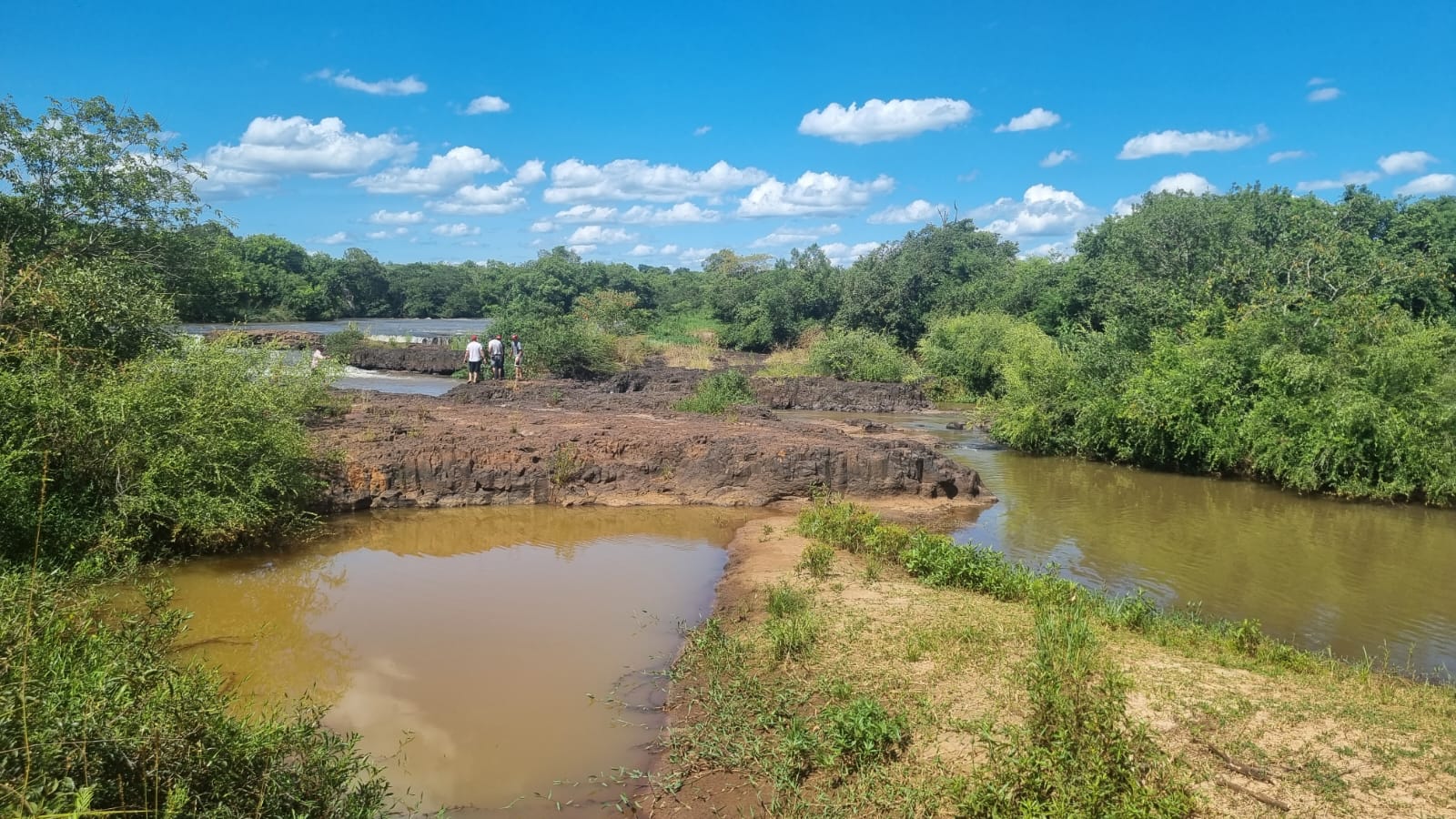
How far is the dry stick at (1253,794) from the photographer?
15.9 feet

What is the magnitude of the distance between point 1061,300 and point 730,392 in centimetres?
1810

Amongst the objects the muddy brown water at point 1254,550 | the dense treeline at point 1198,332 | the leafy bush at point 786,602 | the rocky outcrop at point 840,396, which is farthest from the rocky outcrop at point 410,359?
the leafy bush at point 786,602

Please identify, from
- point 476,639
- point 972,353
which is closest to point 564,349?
point 972,353

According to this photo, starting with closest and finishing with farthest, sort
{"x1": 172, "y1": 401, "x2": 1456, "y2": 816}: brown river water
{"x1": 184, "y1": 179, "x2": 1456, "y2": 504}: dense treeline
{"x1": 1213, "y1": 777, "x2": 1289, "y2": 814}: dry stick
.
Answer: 1. {"x1": 1213, "y1": 777, "x2": 1289, "y2": 814}: dry stick
2. {"x1": 172, "y1": 401, "x2": 1456, "y2": 816}: brown river water
3. {"x1": 184, "y1": 179, "x2": 1456, "y2": 504}: dense treeline

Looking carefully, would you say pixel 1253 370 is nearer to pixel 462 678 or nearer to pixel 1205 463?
pixel 1205 463

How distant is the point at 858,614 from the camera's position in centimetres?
836

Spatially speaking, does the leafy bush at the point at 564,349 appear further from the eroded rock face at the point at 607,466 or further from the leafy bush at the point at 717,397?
the eroded rock face at the point at 607,466

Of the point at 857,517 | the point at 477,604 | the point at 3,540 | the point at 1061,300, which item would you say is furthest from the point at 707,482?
the point at 1061,300

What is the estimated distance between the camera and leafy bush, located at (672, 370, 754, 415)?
21.1m

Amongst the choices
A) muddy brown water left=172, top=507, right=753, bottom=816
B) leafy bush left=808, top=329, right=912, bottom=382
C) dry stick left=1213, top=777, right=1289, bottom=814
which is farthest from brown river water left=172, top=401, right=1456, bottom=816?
leafy bush left=808, top=329, right=912, bottom=382

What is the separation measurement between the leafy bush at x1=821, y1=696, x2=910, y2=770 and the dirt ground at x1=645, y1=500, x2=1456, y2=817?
0.11 metres

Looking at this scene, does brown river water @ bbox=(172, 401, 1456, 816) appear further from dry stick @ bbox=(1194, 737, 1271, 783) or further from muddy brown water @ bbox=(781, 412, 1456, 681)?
dry stick @ bbox=(1194, 737, 1271, 783)

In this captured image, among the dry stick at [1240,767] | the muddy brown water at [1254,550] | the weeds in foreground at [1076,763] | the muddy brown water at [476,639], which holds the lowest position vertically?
the muddy brown water at [1254,550]

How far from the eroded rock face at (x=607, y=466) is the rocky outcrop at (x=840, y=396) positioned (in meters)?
12.8
